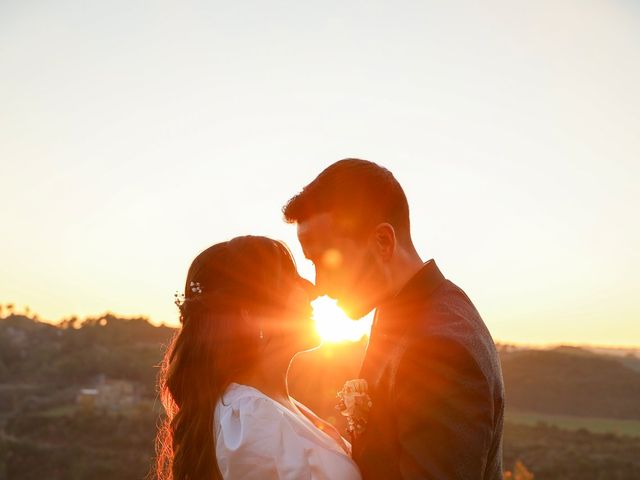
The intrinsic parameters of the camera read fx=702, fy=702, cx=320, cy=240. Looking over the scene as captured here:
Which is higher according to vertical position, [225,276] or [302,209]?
[302,209]

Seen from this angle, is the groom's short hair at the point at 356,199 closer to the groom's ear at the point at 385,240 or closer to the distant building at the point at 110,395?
the groom's ear at the point at 385,240

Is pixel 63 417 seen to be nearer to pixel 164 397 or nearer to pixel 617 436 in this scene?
pixel 617 436

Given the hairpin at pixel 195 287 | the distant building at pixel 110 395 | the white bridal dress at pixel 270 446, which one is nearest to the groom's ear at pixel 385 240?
the white bridal dress at pixel 270 446

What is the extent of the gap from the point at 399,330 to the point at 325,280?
0.42 metres

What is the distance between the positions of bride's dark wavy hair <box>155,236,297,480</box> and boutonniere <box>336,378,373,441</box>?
1.10 metres

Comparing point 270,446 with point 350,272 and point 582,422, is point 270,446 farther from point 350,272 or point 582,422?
point 582,422

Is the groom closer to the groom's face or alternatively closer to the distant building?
the groom's face

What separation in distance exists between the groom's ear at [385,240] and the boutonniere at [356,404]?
52 centimetres

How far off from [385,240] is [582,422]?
40137mm

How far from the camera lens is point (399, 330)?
2.69 metres

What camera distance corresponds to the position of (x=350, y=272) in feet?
9.40

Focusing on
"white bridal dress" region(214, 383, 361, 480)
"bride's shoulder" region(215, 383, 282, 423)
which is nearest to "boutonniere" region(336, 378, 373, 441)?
"white bridal dress" region(214, 383, 361, 480)

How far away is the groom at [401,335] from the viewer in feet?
7.68

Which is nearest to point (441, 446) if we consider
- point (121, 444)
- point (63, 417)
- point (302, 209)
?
point (302, 209)
